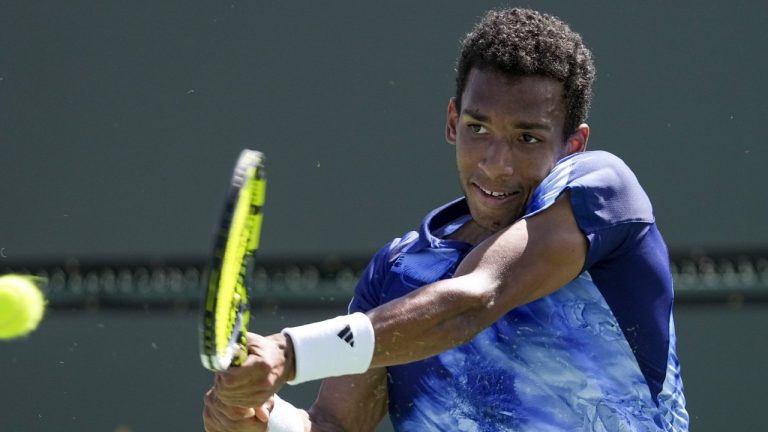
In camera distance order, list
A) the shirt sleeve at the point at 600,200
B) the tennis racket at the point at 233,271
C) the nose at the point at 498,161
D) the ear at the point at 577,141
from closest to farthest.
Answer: the tennis racket at the point at 233,271 < the shirt sleeve at the point at 600,200 < the nose at the point at 498,161 < the ear at the point at 577,141

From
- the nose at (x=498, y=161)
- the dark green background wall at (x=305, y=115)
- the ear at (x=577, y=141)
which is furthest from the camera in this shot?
the dark green background wall at (x=305, y=115)

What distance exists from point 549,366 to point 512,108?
2.07ft

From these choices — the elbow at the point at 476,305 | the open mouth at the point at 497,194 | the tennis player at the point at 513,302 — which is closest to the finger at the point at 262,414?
the tennis player at the point at 513,302

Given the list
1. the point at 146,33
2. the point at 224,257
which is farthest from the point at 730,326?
the point at 224,257

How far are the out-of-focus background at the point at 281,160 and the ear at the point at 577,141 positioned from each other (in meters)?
2.45

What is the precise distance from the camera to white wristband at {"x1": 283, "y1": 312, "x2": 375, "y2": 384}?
2.61 metres

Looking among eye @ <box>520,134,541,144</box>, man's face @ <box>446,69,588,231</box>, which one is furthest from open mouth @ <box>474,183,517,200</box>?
eye @ <box>520,134,541,144</box>

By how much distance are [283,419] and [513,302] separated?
0.78 meters

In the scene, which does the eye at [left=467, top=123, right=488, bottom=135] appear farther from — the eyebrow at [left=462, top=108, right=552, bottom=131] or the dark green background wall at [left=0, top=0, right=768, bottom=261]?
the dark green background wall at [left=0, top=0, right=768, bottom=261]

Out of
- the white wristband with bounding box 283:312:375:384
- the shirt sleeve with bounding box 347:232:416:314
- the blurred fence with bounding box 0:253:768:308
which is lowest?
the blurred fence with bounding box 0:253:768:308

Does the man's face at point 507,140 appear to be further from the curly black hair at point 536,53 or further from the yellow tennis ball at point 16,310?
the yellow tennis ball at point 16,310

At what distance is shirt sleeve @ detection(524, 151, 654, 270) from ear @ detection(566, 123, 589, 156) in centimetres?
24

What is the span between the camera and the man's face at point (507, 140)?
3123 mm

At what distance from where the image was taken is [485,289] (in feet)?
8.95
